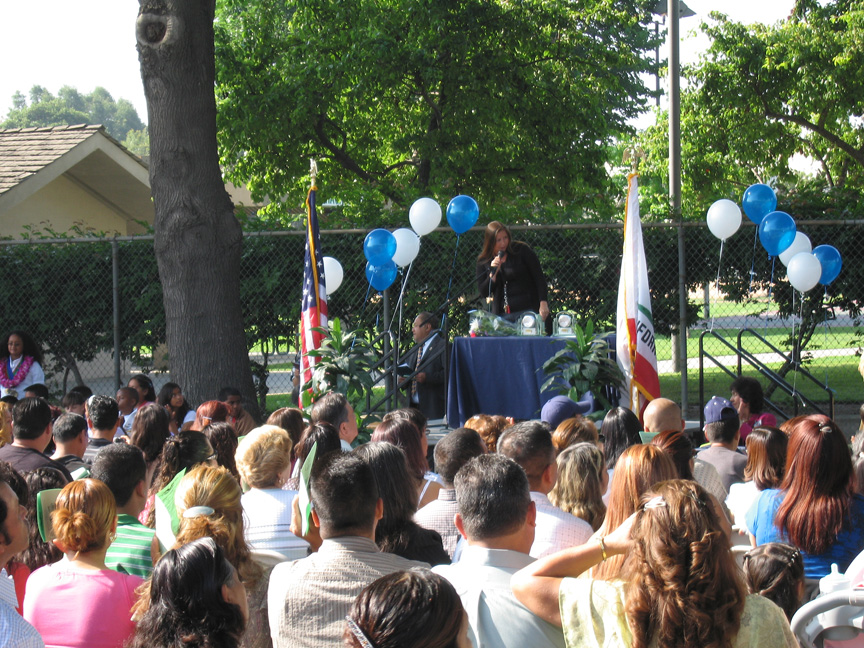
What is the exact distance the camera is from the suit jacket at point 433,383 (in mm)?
8148

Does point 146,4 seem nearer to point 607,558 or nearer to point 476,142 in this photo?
point 476,142

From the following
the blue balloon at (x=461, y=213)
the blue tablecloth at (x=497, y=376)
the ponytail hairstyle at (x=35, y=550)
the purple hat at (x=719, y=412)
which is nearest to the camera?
the ponytail hairstyle at (x=35, y=550)

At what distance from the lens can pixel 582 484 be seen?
3639mm

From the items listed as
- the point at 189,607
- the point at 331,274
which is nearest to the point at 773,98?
the point at 331,274

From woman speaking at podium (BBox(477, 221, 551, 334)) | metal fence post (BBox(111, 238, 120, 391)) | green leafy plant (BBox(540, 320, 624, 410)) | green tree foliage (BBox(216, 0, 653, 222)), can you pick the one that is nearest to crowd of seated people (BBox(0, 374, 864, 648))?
green leafy plant (BBox(540, 320, 624, 410))

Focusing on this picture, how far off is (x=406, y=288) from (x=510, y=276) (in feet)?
5.70

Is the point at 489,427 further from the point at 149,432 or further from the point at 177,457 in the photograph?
the point at 149,432

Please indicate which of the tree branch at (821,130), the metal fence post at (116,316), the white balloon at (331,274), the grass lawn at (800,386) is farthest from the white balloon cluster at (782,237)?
the tree branch at (821,130)

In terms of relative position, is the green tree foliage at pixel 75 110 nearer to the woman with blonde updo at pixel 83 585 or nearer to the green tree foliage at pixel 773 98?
the green tree foliage at pixel 773 98

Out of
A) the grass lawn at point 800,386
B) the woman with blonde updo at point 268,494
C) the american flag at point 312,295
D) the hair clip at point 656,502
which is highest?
the american flag at point 312,295

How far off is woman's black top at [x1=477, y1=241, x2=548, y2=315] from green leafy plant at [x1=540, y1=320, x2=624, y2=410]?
3.72ft

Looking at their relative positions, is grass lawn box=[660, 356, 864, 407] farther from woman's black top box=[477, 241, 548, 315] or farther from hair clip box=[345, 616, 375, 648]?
hair clip box=[345, 616, 375, 648]

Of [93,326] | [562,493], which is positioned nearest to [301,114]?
[93,326]

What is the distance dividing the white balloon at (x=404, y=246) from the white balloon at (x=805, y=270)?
3.60 m
